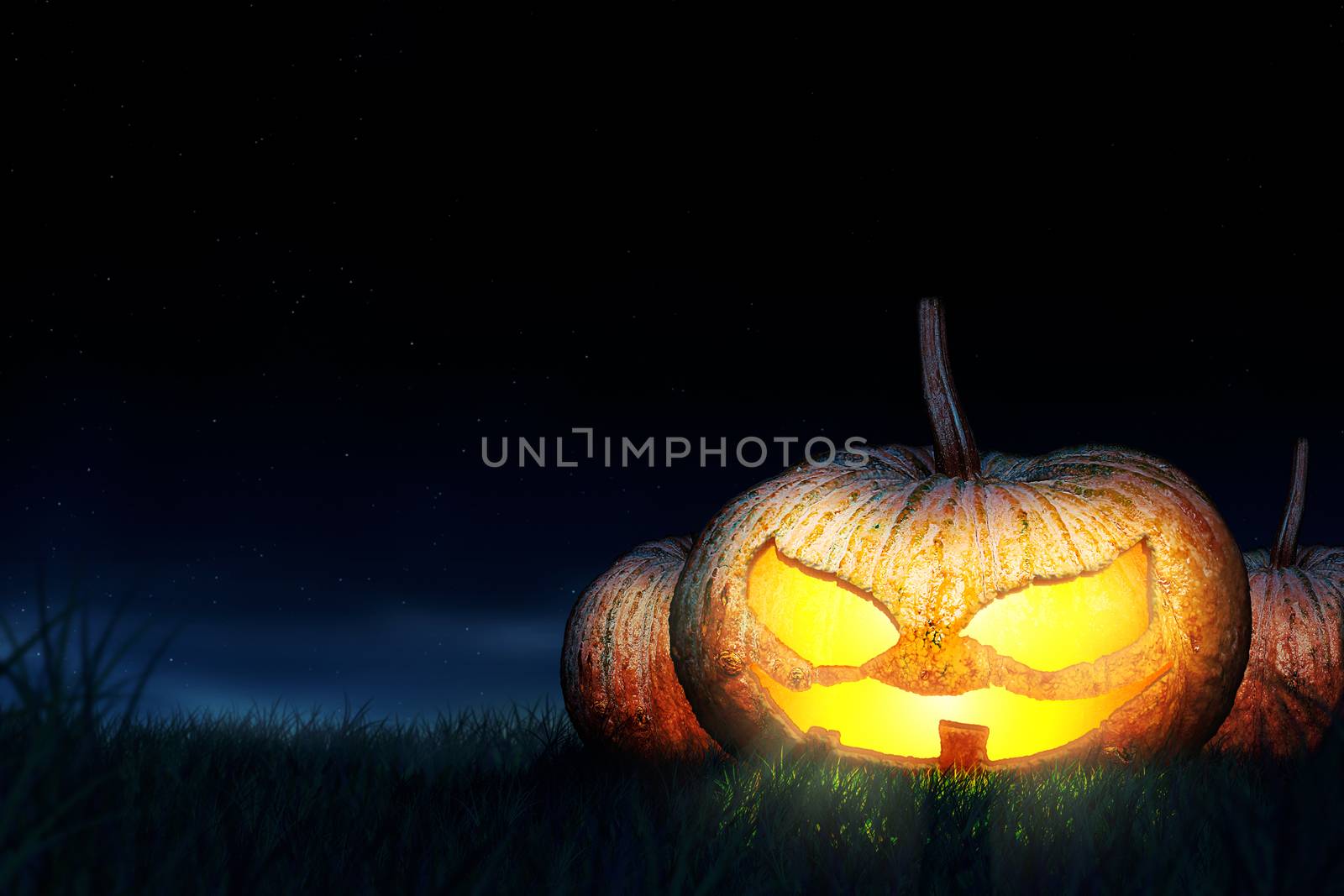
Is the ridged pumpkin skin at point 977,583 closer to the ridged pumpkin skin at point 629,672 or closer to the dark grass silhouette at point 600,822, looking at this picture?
the dark grass silhouette at point 600,822

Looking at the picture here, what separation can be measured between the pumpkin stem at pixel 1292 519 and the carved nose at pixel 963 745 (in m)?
2.18

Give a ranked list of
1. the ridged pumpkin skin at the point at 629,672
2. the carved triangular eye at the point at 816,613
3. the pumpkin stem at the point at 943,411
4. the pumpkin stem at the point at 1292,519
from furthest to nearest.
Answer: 1. the pumpkin stem at the point at 1292,519
2. the ridged pumpkin skin at the point at 629,672
3. the pumpkin stem at the point at 943,411
4. the carved triangular eye at the point at 816,613

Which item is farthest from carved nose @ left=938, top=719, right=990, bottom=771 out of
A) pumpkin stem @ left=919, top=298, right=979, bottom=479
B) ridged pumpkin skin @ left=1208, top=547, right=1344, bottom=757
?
ridged pumpkin skin @ left=1208, top=547, right=1344, bottom=757

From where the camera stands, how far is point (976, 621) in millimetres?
3492

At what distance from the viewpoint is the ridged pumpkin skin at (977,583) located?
341 cm

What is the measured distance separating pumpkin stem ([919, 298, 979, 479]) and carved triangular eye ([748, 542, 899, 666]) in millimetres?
669

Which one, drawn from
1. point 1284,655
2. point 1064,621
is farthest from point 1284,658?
point 1064,621

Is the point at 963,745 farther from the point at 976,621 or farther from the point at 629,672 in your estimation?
the point at 629,672

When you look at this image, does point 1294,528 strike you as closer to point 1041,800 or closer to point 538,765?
point 1041,800

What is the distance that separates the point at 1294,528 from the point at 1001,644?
2.25 m

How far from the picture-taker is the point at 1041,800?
9.15 ft

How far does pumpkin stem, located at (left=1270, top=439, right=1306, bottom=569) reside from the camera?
191 inches

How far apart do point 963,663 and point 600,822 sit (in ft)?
4.28

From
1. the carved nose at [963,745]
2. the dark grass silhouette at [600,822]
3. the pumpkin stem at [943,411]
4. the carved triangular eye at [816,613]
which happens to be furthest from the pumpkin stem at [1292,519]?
the carved triangular eye at [816,613]
